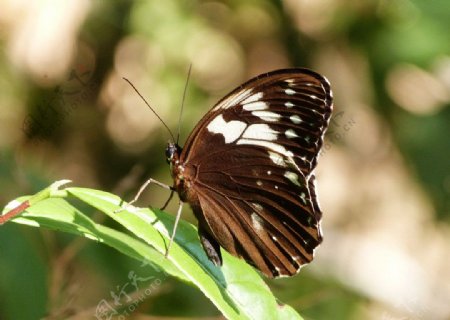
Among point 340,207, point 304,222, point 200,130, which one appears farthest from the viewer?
point 340,207

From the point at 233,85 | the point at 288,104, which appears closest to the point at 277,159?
the point at 288,104

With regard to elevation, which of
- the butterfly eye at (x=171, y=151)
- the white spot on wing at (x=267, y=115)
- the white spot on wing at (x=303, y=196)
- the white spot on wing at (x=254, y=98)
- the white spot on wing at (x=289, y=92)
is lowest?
the white spot on wing at (x=303, y=196)

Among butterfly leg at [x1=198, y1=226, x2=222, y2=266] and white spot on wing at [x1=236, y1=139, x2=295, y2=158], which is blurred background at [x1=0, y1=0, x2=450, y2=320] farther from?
butterfly leg at [x1=198, y1=226, x2=222, y2=266]

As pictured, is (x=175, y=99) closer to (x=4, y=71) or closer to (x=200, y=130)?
(x=4, y=71)

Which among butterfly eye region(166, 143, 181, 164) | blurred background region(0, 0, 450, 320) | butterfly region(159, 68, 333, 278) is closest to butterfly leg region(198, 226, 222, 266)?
butterfly region(159, 68, 333, 278)

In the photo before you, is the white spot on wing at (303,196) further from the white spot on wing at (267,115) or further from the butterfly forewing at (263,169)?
the white spot on wing at (267,115)

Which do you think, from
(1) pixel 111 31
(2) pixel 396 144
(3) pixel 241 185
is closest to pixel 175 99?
(1) pixel 111 31

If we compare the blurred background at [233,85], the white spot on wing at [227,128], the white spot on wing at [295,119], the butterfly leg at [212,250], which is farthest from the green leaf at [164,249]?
the blurred background at [233,85]
